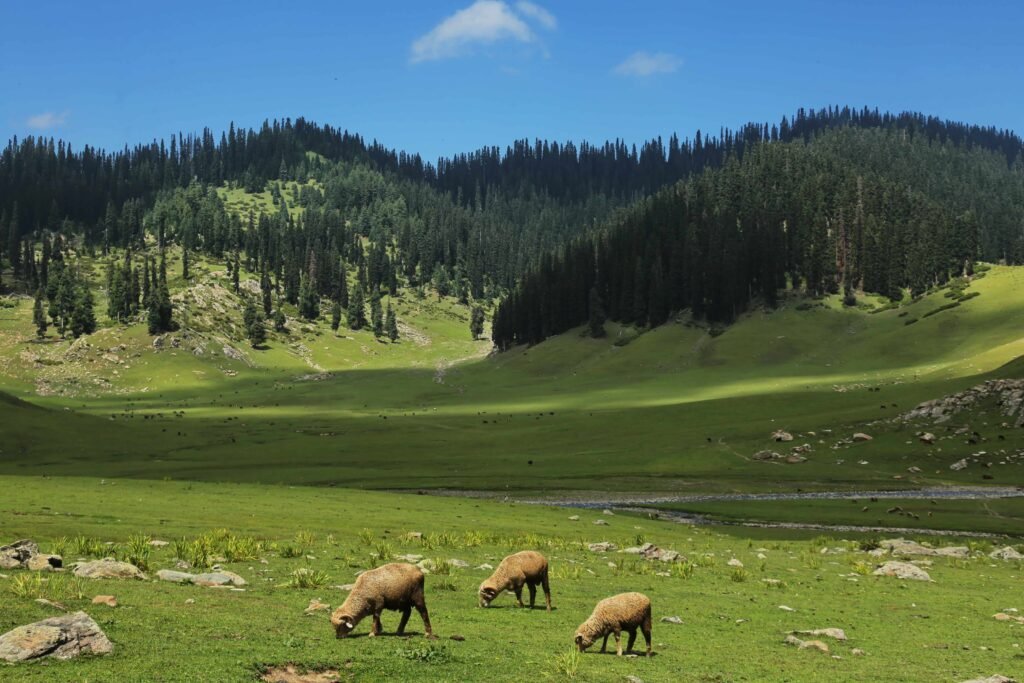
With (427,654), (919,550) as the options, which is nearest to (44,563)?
(427,654)

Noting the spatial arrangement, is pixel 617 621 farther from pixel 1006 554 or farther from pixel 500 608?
pixel 1006 554

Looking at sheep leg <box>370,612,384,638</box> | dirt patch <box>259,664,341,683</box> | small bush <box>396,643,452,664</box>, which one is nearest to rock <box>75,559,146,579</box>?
sheep leg <box>370,612,384,638</box>

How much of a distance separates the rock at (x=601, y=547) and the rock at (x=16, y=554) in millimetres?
20667

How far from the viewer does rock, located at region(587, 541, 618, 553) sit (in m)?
35.5

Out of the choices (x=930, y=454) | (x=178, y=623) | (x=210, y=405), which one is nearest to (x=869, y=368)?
(x=930, y=454)

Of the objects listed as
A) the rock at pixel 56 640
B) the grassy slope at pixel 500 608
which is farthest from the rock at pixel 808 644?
the rock at pixel 56 640

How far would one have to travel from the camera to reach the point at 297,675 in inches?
518

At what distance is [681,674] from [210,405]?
151 metres

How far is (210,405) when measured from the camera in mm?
154750

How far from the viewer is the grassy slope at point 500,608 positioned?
1428 centimetres

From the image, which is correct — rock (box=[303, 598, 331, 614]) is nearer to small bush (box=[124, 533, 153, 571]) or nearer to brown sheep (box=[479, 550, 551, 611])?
brown sheep (box=[479, 550, 551, 611])

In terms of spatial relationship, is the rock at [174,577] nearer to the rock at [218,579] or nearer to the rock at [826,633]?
the rock at [218,579]

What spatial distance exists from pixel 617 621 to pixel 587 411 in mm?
105579

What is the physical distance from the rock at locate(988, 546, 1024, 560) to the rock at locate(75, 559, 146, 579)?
35694 mm
